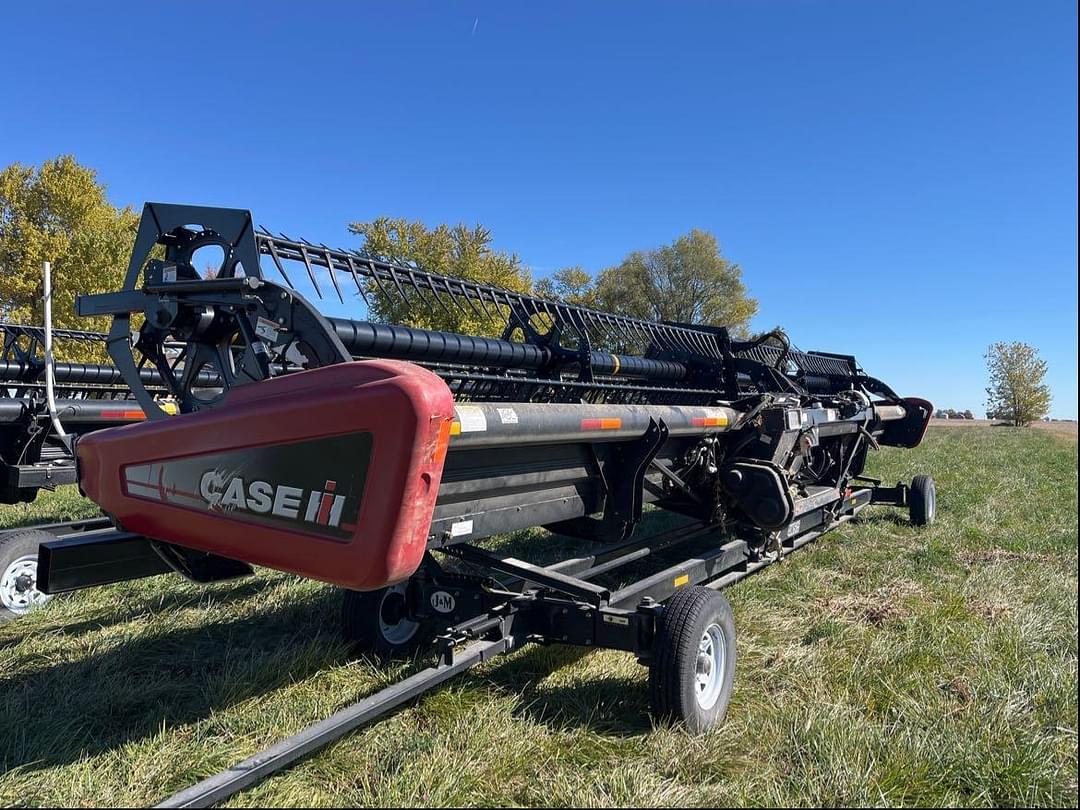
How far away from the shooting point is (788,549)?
5.92 m

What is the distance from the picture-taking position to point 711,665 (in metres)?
3.52

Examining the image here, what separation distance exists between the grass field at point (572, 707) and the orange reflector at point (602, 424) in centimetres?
133

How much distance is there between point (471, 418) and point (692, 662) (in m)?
1.49

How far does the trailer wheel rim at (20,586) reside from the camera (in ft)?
16.6

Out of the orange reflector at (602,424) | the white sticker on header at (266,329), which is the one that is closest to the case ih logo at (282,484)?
the white sticker on header at (266,329)

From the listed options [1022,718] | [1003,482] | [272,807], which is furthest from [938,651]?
[1003,482]

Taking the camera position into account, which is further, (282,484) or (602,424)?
(602,424)

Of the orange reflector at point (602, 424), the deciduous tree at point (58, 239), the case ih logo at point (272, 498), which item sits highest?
the deciduous tree at point (58, 239)

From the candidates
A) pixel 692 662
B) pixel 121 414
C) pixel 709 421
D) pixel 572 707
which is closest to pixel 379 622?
pixel 572 707

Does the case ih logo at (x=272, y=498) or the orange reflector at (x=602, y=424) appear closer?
the case ih logo at (x=272, y=498)

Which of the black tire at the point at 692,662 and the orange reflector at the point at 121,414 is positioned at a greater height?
the orange reflector at the point at 121,414

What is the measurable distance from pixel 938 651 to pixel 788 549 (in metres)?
1.96

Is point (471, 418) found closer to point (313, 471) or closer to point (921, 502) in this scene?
point (313, 471)

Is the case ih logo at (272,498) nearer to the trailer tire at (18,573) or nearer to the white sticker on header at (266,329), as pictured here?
the white sticker on header at (266,329)
